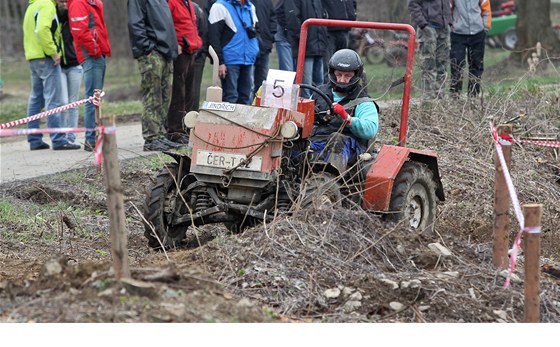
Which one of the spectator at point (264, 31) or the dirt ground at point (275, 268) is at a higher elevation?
the spectator at point (264, 31)

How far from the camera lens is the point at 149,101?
13203 mm

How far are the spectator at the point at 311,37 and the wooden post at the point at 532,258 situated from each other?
343 inches

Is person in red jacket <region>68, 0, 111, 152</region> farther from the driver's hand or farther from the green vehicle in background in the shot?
the green vehicle in background

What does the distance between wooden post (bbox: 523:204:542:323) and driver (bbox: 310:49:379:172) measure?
2429 mm

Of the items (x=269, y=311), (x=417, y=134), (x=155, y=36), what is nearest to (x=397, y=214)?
(x=269, y=311)

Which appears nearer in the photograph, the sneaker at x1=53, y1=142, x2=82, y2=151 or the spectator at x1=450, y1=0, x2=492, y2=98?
the sneaker at x1=53, y1=142, x2=82, y2=151

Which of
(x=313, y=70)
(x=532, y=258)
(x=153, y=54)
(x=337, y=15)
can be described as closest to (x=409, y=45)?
(x=532, y=258)

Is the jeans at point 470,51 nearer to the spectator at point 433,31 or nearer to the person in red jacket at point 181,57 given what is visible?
the spectator at point 433,31

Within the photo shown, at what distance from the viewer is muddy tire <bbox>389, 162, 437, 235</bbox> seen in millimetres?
8445

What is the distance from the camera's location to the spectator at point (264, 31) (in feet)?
48.0

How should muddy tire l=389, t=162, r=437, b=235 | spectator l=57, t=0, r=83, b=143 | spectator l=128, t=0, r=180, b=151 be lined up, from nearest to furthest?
1. muddy tire l=389, t=162, r=437, b=235
2. spectator l=128, t=0, r=180, b=151
3. spectator l=57, t=0, r=83, b=143

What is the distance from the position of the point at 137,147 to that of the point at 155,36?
6.08 ft

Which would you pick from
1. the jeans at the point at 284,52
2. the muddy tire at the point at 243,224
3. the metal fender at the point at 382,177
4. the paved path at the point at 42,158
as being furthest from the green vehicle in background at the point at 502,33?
the muddy tire at the point at 243,224

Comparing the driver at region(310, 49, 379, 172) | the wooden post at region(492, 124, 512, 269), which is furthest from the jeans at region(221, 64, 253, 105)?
the wooden post at region(492, 124, 512, 269)
